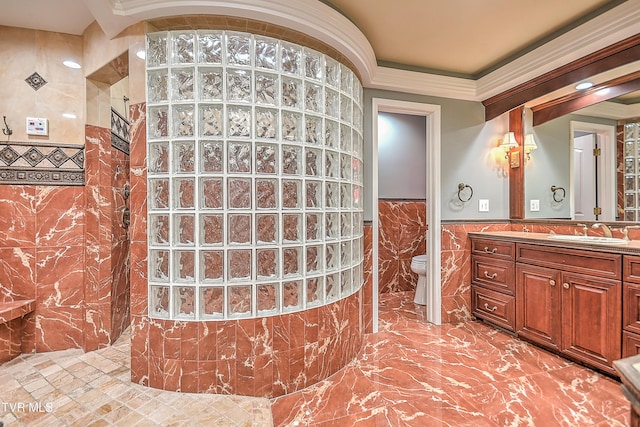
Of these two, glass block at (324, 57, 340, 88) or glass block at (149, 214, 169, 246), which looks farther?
Result: glass block at (324, 57, 340, 88)

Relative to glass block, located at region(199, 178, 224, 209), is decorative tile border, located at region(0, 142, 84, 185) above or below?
above

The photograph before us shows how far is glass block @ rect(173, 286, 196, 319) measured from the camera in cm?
167

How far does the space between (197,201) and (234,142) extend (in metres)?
0.37

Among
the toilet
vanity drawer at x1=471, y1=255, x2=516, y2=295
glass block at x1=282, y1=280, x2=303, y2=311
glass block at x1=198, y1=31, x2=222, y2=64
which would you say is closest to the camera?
glass block at x1=198, y1=31, x2=222, y2=64

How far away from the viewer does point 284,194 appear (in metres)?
1.76

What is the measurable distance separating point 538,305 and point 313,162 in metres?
1.94

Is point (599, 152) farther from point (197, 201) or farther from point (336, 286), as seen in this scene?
point (197, 201)

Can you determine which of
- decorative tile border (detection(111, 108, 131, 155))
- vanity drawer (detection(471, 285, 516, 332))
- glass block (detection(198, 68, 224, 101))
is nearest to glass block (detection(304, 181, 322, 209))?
glass block (detection(198, 68, 224, 101))

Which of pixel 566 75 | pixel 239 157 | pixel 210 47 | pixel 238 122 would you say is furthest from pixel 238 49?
Result: pixel 566 75

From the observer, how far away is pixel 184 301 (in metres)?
1.68

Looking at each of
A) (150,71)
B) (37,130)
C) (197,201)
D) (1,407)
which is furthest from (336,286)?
(37,130)

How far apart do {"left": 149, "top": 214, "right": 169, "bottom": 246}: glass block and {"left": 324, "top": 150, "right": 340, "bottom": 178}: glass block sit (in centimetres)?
96

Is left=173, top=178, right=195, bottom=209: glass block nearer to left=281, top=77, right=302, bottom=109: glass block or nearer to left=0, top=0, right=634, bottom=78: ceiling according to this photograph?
left=281, top=77, right=302, bottom=109: glass block

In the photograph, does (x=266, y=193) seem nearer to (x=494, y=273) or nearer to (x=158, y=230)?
(x=158, y=230)
